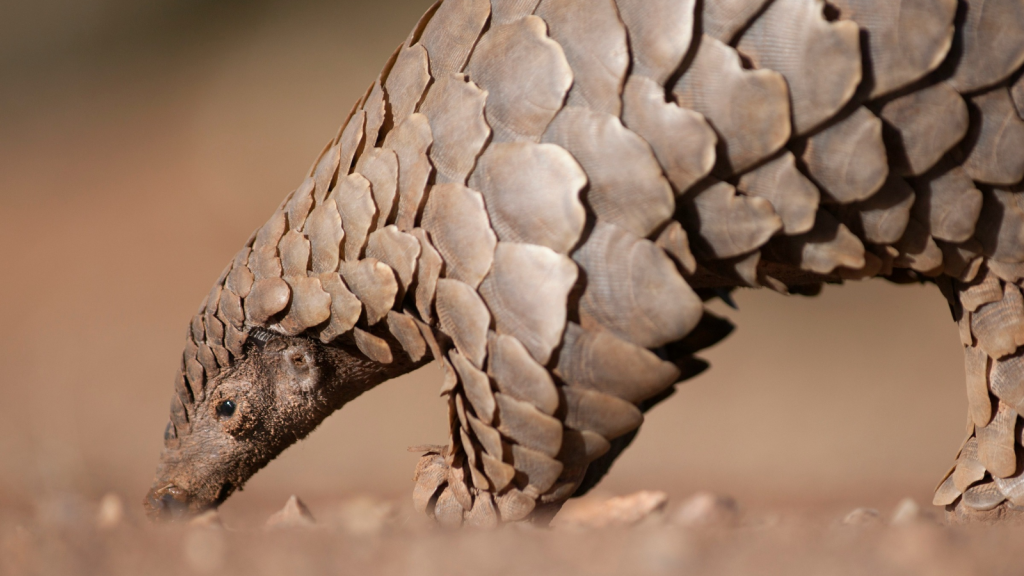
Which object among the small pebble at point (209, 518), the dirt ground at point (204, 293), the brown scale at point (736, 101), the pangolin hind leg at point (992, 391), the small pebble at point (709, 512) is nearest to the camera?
the brown scale at point (736, 101)

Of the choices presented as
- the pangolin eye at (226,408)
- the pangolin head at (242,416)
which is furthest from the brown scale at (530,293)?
the pangolin eye at (226,408)

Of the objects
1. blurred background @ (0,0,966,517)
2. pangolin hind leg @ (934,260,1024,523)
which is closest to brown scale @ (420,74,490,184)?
pangolin hind leg @ (934,260,1024,523)

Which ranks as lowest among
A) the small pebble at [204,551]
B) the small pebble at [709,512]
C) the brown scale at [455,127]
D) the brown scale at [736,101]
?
the small pebble at [709,512]

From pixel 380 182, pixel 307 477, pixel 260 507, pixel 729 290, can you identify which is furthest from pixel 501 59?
pixel 307 477

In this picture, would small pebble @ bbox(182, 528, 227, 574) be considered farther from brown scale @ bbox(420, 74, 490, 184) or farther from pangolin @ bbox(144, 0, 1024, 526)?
brown scale @ bbox(420, 74, 490, 184)

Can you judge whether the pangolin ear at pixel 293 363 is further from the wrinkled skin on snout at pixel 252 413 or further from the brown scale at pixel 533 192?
the brown scale at pixel 533 192
